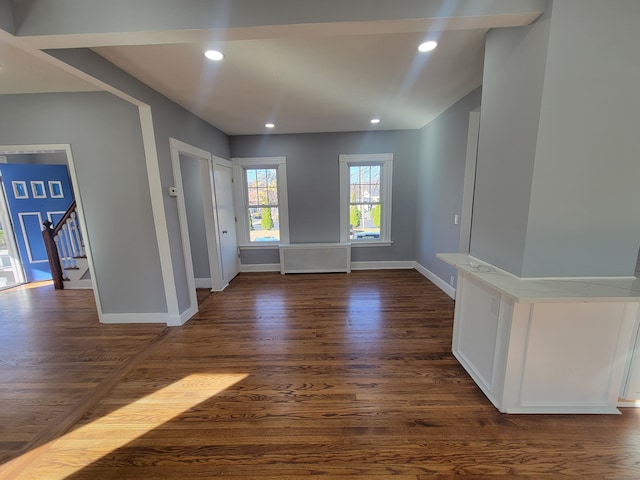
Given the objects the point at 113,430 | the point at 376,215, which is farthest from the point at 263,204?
the point at 113,430

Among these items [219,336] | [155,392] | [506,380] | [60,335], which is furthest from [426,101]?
[60,335]

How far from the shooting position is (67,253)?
431 centimetres

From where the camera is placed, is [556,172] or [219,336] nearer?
[556,172]

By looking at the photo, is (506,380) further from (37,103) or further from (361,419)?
(37,103)

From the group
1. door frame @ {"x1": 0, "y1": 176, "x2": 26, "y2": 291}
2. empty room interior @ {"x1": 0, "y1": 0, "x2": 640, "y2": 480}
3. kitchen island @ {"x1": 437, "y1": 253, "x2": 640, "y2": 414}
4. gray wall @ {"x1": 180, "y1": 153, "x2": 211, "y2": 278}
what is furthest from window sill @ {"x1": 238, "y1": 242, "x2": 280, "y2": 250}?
door frame @ {"x1": 0, "y1": 176, "x2": 26, "y2": 291}

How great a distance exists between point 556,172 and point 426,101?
6.73ft

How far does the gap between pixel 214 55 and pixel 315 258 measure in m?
3.37

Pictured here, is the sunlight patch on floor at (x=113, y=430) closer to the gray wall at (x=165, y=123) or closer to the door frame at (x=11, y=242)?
the gray wall at (x=165, y=123)

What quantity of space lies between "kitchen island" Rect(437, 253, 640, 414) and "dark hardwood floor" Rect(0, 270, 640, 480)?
12 cm

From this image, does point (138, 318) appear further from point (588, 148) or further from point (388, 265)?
point (588, 148)

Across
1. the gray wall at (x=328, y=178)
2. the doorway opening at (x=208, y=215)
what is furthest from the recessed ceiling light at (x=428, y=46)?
the doorway opening at (x=208, y=215)

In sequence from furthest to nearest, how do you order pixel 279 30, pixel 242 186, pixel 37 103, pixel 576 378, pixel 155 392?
pixel 242 186 < pixel 37 103 < pixel 155 392 < pixel 576 378 < pixel 279 30

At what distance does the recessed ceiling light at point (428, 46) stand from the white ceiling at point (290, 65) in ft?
0.15

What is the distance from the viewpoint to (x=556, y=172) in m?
1.43
